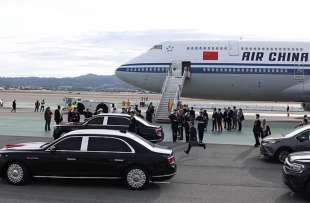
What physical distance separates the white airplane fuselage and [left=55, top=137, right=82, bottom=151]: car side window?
2237 cm

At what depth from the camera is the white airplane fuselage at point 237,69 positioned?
33.5 meters

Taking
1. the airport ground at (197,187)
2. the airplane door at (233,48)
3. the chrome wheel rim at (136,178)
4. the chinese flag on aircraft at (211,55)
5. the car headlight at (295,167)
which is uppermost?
the airplane door at (233,48)

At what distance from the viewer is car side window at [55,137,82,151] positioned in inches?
479

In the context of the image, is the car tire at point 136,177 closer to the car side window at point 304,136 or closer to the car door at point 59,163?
the car door at point 59,163

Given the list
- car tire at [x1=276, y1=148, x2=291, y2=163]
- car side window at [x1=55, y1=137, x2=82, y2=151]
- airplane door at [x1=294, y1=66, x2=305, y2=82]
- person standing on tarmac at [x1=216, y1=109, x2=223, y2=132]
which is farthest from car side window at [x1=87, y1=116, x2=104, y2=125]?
airplane door at [x1=294, y1=66, x2=305, y2=82]

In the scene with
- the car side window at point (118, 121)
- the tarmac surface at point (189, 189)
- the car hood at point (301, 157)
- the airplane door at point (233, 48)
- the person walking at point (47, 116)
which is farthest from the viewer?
the airplane door at point (233, 48)

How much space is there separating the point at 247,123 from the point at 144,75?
7740mm

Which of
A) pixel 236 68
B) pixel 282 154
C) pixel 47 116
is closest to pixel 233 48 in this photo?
pixel 236 68

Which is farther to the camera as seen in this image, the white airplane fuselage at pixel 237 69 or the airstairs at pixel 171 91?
the white airplane fuselage at pixel 237 69

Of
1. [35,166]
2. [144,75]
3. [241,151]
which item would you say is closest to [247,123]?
[144,75]

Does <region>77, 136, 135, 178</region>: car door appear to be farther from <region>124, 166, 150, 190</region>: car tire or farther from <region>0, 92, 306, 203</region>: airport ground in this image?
<region>0, 92, 306, 203</region>: airport ground

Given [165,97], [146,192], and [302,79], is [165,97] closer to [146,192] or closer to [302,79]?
[302,79]

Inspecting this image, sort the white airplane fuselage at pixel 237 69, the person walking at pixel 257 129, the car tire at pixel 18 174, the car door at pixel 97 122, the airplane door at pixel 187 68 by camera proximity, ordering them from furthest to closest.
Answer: the airplane door at pixel 187 68 < the white airplane fuselage at pixel 237 69 < the person walking at pixel 257 129 < the car door at pixel 97 122 < the car tire at pixel 18 174

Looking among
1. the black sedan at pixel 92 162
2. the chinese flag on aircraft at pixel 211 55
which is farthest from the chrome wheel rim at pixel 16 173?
the chinese flag on aircraft at pixel 211 55
